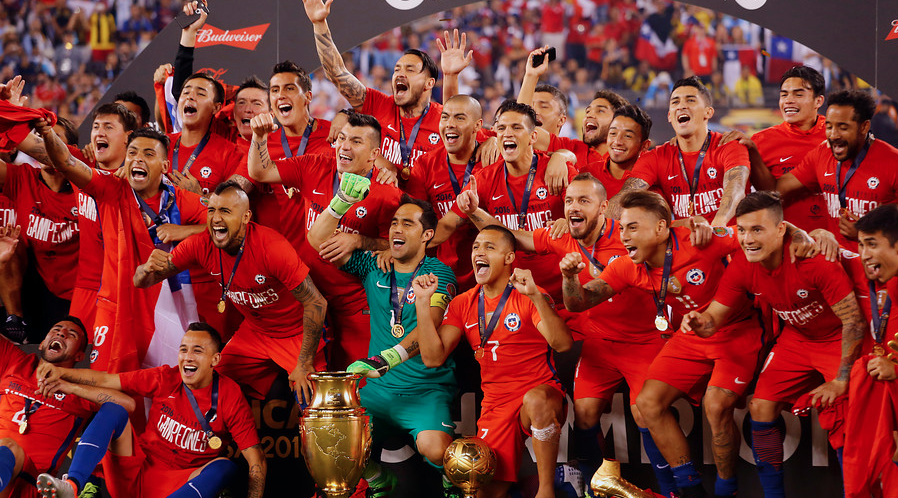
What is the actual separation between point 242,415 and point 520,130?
2.65 meters

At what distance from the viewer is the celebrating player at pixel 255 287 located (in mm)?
5426

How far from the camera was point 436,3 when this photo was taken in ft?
30.9

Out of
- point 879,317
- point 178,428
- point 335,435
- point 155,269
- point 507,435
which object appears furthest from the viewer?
point 155,269

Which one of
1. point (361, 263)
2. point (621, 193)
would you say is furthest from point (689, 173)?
point (361, 263)

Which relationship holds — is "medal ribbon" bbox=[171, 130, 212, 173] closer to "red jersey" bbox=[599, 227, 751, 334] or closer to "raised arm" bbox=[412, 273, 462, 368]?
"raised arm" bbox=[412, 273, 462, 368]

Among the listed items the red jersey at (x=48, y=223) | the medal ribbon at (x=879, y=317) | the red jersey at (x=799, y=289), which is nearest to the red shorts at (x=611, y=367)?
the red jersey at (x=799, y=289)

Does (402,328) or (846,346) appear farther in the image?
(402,328)

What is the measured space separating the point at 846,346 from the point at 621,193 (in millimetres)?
1639

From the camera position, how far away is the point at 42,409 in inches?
214

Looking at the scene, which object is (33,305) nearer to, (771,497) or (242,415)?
(242,415)

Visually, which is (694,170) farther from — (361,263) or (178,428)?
(178,428)

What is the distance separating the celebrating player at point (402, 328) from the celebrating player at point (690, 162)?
1.36 m

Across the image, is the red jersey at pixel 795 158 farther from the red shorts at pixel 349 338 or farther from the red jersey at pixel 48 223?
the red jersey at pixel 48 223

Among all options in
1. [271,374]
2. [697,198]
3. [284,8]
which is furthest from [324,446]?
[284,8]
